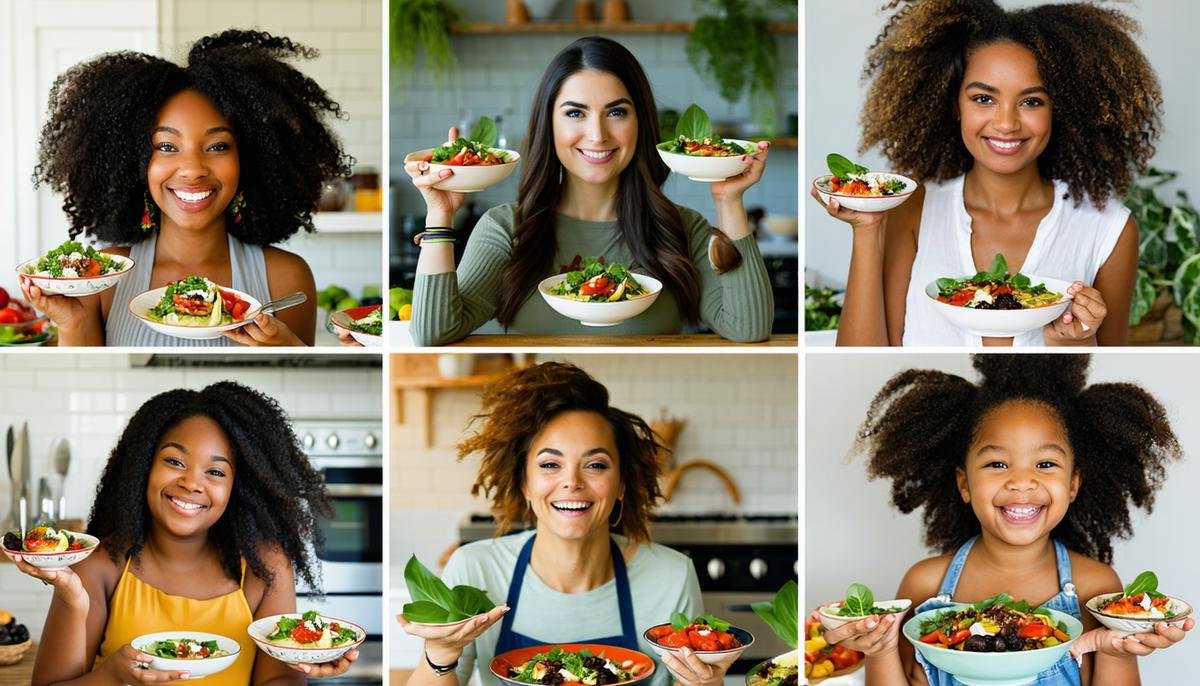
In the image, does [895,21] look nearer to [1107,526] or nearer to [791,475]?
[1107,526]

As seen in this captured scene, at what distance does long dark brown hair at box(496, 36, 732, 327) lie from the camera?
6.17ft

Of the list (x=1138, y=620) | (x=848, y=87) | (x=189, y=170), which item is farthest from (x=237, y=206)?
(x=1138, y=620)

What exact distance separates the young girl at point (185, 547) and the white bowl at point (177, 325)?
0.58 feet

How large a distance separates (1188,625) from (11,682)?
198 centimetres

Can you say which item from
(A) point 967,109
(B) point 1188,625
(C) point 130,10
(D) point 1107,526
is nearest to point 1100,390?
(D) point 1107,526

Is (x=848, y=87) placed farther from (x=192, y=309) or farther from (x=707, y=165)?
(x=192, y=309)

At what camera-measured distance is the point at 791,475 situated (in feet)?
12.1

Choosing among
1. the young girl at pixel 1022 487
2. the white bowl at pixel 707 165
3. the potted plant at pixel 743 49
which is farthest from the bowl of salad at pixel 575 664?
the potted plant at pixel 743 49

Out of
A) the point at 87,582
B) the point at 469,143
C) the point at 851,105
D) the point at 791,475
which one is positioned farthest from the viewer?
the point at 791,475

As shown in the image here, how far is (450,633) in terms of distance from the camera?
1.86 m

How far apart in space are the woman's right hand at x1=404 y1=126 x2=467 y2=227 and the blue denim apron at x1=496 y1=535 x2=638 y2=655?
634 millimetres

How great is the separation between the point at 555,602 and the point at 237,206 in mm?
858

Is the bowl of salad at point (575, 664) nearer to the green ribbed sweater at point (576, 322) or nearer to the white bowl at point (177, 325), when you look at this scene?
the green ribbed sweater at point (576, 322)

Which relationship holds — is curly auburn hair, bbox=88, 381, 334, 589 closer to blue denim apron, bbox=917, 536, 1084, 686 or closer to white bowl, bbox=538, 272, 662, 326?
white bowl, bbox=538, 272, 662, 326
